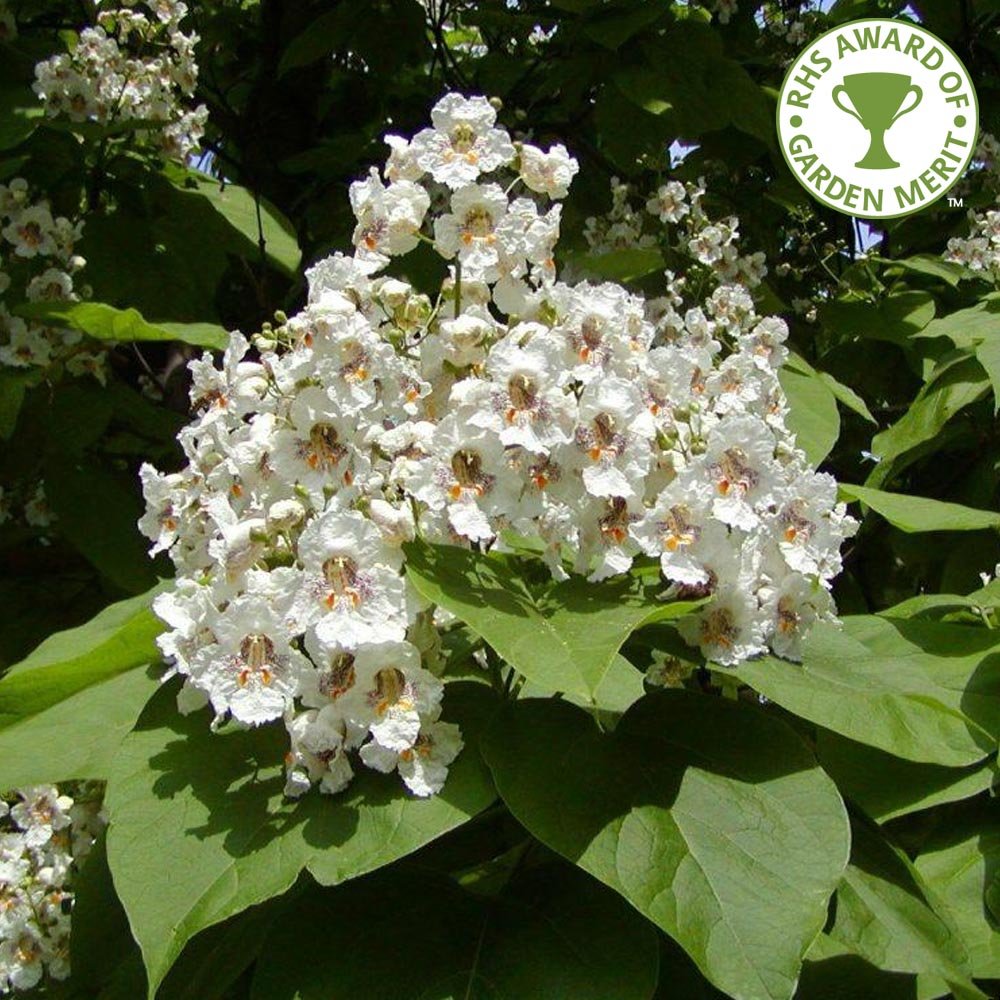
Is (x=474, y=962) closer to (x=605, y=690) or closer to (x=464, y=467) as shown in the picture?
(x=605, y=690)

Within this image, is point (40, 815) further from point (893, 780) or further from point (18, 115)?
point (18, 115)

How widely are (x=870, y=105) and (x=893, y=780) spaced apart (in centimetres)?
219

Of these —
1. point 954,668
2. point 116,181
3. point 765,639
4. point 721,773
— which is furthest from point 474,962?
point 116,181

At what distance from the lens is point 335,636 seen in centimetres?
128

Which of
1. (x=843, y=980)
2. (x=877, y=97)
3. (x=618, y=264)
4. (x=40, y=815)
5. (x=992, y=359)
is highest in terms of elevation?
(x=877, y=97)

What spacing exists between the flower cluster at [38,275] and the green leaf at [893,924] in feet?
6.52

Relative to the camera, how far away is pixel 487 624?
1276mm

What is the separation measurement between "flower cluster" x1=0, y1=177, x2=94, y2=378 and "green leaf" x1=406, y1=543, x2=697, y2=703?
1697mm

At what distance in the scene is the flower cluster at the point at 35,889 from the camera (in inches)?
82.9

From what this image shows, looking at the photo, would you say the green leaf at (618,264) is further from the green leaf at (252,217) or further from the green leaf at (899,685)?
the green leaf at (899,685)

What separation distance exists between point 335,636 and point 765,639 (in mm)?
505

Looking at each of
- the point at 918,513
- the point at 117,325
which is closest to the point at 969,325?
the point at 918,513

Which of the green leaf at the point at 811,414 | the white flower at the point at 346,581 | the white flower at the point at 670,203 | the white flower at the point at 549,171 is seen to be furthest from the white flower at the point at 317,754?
the white flower at the point at 670,203

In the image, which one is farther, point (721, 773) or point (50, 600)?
A: point (50, 600)
